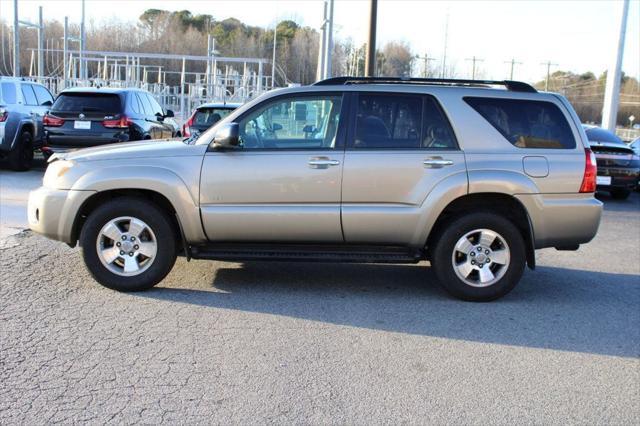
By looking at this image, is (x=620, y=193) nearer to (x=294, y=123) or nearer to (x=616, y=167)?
(x=616, y=167)

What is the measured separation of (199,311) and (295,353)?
3.92 feet

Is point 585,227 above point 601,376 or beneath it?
above

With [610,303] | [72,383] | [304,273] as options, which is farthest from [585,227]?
[72,383]

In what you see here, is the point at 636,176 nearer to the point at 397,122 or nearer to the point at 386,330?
the point at 397,122

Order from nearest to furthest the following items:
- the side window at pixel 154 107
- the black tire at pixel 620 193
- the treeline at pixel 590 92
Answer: the black tire at pixel 620 193
the side window at pixel 154 107
the treeline at pixel 590 92

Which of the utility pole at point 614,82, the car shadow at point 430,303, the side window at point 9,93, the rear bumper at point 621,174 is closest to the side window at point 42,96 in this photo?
the side window at point 9,93

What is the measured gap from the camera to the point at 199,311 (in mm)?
5344

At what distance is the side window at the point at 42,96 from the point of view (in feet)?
48.6

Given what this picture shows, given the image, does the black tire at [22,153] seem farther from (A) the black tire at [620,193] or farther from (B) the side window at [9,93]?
(A) the black tire at [620,193]

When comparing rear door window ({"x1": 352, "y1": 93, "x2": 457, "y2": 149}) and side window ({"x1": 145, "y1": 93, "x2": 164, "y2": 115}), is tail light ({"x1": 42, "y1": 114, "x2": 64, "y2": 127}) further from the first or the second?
rear door window ({"x1": 352, "y1": 93, "x2": 457, "y2": 149})

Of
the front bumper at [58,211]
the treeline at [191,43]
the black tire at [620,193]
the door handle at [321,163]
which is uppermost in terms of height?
the treeline at [191,43]

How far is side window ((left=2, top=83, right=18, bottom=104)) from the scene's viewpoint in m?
13.4

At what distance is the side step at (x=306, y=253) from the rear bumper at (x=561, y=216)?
3.65 feet

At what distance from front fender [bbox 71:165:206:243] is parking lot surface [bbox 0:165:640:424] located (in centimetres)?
81
